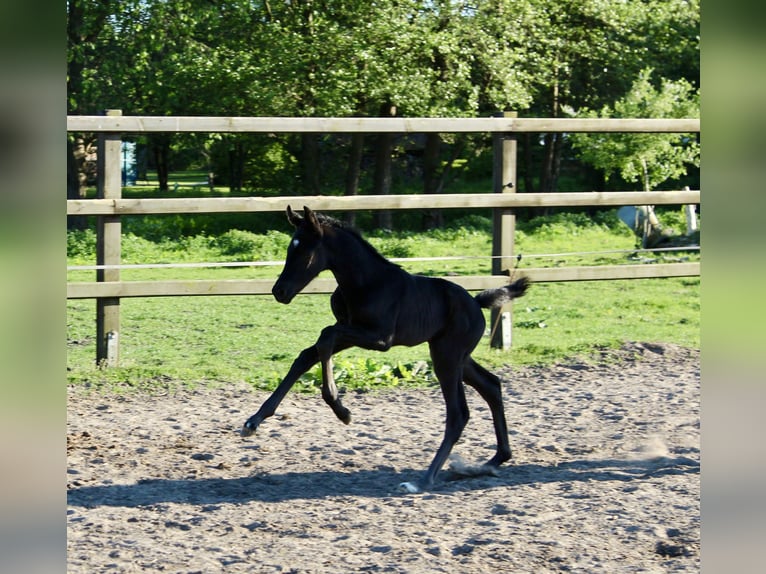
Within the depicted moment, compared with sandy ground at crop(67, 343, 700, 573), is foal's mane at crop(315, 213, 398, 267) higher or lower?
higher

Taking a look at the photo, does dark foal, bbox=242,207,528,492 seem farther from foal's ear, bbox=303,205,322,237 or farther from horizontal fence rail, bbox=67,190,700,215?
horizontal fence rail, bbox=67,190,700,215

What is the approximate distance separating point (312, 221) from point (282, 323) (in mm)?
5330

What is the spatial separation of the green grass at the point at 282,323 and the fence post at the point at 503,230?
20 cm

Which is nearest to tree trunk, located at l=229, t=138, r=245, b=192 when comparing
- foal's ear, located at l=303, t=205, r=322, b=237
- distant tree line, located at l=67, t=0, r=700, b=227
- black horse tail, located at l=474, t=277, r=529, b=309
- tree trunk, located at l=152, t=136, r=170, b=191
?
distant tree line, located at l=67, t=0, r=700, b=227

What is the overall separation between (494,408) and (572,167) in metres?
21.9

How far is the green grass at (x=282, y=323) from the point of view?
7.59 metres

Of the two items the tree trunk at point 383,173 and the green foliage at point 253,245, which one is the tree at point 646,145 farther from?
the green foliage at point 253,245

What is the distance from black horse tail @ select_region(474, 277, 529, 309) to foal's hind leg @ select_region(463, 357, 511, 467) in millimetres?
347

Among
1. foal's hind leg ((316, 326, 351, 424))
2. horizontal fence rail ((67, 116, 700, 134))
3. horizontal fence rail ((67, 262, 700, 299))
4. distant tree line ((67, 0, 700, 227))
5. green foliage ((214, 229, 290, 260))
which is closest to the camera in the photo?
foal's hind leg ((316, 326, 351, 424))

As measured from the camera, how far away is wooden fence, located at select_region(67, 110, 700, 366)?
728 centimetres

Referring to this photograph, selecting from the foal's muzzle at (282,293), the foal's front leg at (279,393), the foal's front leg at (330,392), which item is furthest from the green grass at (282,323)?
the foal's muzzle at (282,293)

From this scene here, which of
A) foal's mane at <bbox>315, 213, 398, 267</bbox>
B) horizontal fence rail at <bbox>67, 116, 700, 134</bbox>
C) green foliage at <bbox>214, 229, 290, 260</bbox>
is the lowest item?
green foliage at <bbox>214, 229, 290, 260</bbox>

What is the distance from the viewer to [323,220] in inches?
199
